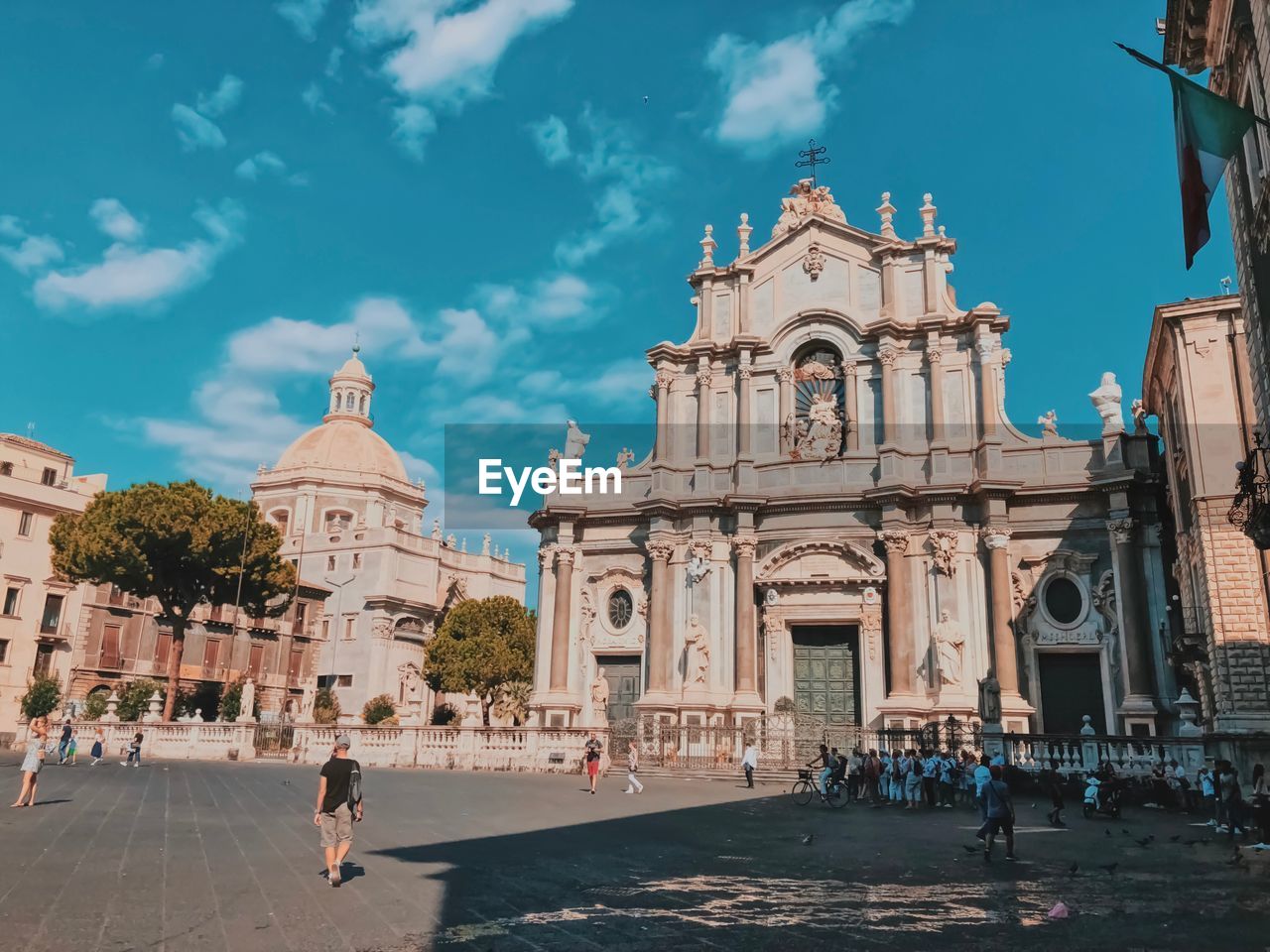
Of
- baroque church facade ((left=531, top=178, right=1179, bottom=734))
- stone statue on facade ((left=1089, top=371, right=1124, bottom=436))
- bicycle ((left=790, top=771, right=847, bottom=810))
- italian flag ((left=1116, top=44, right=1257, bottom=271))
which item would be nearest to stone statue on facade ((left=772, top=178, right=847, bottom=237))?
baroque church facade ((left=531, top=178, right=1179, bottom=734))

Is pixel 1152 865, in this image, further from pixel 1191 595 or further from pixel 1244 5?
pixel 1191 595

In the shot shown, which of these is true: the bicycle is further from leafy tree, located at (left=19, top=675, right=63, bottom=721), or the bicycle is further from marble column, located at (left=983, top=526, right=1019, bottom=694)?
leafy tree, located at (left=19, top=675, right=63, bottom=721)

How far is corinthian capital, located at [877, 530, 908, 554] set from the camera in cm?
2815

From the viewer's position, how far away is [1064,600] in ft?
90.3

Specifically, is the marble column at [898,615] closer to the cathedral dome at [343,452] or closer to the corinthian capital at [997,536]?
the corinthian capital at [997,536]

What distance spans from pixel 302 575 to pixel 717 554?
4268 cm

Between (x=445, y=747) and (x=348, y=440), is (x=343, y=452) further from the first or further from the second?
(x=445, y=747)

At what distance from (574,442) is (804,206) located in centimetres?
1114

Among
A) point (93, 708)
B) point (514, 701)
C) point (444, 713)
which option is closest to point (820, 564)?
point (514, 701)

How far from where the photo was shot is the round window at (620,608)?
31.5m

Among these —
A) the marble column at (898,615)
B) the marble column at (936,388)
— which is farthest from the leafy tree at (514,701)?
the marble column at (936,388)

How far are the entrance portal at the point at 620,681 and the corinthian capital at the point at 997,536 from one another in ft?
36.4

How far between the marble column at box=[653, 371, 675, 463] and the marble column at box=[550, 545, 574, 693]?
4373 millimetres

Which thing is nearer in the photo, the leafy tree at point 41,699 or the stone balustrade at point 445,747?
the stone balustrade at point 445,747
